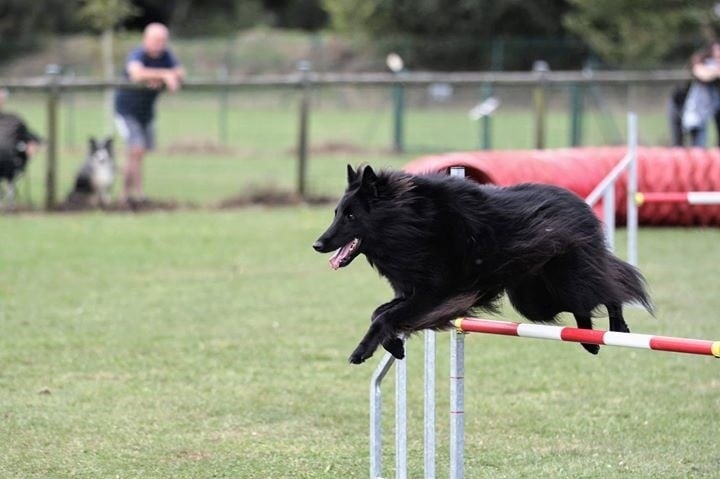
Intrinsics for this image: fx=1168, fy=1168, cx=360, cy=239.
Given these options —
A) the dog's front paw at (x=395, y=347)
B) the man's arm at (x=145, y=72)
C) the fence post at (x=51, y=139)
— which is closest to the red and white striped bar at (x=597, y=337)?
the dog's front paw at (x=395, y=347)

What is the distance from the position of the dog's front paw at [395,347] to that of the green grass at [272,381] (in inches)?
35.8

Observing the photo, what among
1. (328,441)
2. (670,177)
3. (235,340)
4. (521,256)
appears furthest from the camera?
(670,177)

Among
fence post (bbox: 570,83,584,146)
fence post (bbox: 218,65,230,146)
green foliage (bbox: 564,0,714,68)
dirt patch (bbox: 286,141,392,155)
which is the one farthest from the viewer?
green foliage (bbox: 564,0,714,68)

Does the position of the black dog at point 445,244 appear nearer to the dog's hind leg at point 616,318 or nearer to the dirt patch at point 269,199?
the dog's hind leg at point 616,318

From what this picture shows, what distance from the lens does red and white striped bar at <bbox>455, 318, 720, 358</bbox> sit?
402 cm

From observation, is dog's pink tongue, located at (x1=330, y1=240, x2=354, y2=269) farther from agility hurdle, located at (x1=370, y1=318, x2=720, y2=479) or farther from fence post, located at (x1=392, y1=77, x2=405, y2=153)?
fence post, located at (x1=392, y1=77, x2=405, y2=153)

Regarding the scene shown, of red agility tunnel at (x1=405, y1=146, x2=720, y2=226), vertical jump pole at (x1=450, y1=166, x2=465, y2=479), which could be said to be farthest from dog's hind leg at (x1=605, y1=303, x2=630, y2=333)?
red agility tunnel at (x1=405, y1=146, x2=720, y2=226)

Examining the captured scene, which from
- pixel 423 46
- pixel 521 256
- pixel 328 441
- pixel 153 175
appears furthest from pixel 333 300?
pixel 423 46

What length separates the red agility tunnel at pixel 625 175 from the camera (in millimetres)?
12500

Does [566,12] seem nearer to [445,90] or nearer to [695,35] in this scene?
[695,35]

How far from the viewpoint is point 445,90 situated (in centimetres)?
2625

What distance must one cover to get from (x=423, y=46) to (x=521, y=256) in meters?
29.1

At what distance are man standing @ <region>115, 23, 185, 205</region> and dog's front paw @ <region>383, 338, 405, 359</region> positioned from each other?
35.1 feet

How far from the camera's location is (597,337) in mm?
4340
